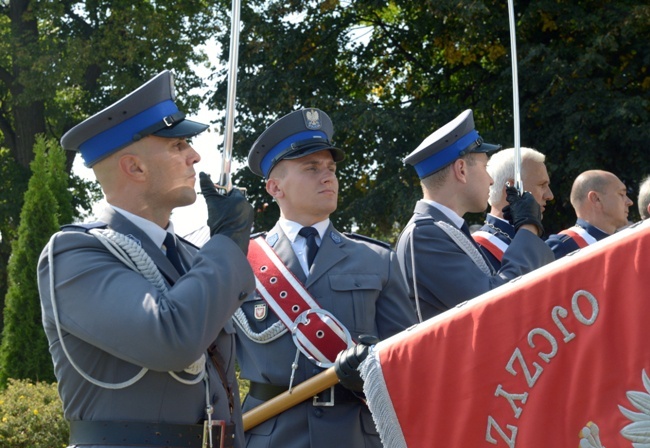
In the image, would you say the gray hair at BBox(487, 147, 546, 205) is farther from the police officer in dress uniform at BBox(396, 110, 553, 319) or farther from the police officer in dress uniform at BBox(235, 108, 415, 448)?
the police officer in dress uniform at BBox(235, 108, 415, 448)

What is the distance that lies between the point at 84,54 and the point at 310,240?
17.7 m

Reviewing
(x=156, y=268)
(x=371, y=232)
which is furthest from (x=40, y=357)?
(x=156, y=268)

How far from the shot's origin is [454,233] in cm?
476

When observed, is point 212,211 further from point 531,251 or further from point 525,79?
point 525,79

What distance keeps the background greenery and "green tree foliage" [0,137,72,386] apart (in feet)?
0.07

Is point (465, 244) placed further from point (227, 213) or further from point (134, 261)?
point (134, 261)

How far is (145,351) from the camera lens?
9.25 feet

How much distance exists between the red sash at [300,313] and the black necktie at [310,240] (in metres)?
0.12

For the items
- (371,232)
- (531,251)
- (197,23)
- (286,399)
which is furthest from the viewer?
(197,23)

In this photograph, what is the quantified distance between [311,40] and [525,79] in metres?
4.30

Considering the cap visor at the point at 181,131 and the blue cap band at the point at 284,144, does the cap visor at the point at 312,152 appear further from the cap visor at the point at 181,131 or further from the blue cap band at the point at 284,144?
the cap visor at the point at 181,131

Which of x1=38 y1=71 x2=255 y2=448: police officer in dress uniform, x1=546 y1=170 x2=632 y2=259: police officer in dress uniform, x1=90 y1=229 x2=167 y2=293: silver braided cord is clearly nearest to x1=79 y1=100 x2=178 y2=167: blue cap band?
x1=38 y1=71 x2=255 y2=448: police officer in dress uniform

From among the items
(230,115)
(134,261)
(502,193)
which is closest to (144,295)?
(134,261)

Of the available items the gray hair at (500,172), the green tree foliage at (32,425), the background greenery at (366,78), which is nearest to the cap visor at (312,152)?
the gray hair at (500,172)
